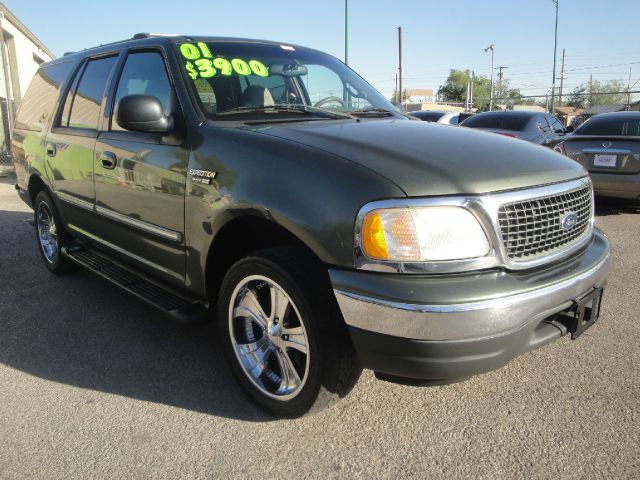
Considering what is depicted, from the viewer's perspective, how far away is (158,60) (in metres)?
3.25

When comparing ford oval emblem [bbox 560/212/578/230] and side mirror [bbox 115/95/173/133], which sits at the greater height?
side mirror [bbox 115/95/173/133]

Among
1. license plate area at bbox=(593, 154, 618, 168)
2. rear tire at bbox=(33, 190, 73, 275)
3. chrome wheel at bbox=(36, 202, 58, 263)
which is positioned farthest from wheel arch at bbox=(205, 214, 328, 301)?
license plate area at bbox=(593, 154, 618, 168)

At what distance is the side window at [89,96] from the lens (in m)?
3.78

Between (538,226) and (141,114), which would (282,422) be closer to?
(538,226)

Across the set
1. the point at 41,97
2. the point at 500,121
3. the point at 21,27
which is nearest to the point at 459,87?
the point at 21,27

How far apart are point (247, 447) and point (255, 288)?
2.43ft

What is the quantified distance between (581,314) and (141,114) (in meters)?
2.36

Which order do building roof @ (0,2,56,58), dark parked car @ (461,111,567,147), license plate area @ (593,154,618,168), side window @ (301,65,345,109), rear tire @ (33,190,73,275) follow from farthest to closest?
building roof @ (0,2,56,58)
dark parked car @ (461,111,567,147)
license plate area @ (593,154,618,168)
rear tire @ (33,190,73,275)
side window @ (301,65,345,109)

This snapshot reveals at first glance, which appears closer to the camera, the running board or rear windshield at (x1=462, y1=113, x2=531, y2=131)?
the running board

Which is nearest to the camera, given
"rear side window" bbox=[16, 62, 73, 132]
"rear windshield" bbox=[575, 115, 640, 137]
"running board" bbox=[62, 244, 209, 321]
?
"running board" bbox=[62, 244, 209, 321]

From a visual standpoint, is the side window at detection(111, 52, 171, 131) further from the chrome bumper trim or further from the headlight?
the chrome bumper trim

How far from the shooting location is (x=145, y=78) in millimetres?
3371

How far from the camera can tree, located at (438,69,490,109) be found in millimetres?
82000

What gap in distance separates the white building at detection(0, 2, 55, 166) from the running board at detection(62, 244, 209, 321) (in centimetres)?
1203
